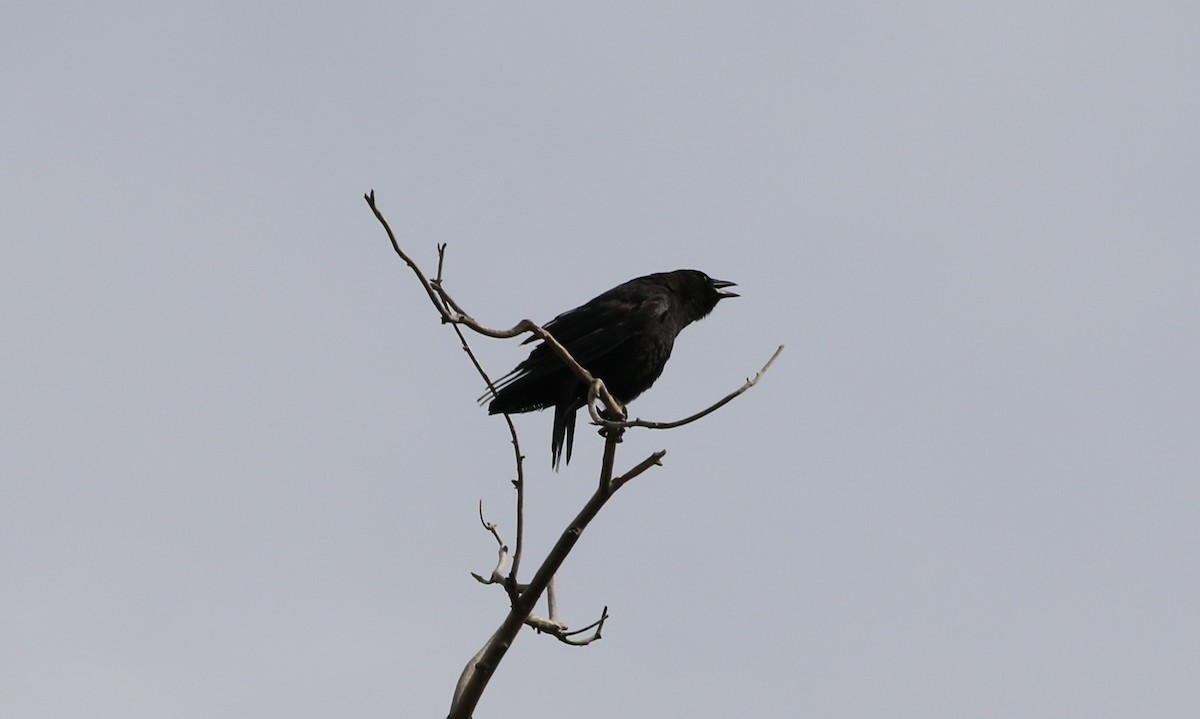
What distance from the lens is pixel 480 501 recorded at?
18.3ft

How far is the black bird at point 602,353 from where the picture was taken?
7559 mm

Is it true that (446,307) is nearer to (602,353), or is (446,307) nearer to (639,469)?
(639,469)

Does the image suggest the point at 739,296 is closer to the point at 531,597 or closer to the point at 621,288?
the point at 621,288

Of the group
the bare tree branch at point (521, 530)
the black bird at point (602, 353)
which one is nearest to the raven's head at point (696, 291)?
the black bird at point (602, 353)

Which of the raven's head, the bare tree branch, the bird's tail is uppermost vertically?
the raven's head

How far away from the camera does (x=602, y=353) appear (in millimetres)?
7914

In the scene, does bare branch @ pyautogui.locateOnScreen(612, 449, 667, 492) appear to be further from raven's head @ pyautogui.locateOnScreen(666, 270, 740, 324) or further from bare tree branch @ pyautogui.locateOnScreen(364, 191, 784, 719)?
raven's head @ pyautogui.locateOnScreen(666, 270, 740, 324)

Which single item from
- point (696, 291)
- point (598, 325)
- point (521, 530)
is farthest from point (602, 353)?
point (521, 530)

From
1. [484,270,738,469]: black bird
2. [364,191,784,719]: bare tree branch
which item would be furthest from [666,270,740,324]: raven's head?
[364,191,784,719]: bare tree branch

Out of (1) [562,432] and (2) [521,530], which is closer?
(2) [521,530]

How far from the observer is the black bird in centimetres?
756

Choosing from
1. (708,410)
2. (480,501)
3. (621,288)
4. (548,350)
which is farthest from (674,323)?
(708,410)

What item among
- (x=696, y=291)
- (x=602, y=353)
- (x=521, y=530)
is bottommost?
(x=521, y=530)

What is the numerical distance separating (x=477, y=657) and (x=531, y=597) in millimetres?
290
